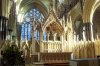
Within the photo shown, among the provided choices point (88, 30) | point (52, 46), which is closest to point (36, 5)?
point (88, 30)

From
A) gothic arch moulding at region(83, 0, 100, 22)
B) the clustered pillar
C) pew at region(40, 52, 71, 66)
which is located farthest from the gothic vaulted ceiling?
pew at region(40, 52, 71, 66)

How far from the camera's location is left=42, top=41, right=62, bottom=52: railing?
1033 centimetres

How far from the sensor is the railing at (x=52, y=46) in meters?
10.3

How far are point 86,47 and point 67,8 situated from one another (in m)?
9.79

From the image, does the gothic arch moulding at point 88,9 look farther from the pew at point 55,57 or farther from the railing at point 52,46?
the pew at point 55,57

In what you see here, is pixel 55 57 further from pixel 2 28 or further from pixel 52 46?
pixel 2 28

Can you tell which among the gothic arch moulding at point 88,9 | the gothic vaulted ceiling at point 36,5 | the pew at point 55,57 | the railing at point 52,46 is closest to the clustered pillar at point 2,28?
the railing at point 52,46

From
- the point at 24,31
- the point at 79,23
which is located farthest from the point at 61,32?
the point at 24,31

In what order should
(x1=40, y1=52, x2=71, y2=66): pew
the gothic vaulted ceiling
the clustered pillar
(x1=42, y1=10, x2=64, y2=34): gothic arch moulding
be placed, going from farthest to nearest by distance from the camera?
the gothic vaulted ceiling < the clustered pillar < (x1=42, y1=10, x2=64, y2=34): gothic arch moulding < (x1=40, y1=52, x2=71, y2=66): pew

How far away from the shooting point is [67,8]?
828 inches

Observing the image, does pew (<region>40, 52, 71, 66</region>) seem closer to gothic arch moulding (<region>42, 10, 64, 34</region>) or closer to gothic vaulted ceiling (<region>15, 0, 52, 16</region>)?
gothic arch moulding (<region>42, 10, 64, 34</region>)

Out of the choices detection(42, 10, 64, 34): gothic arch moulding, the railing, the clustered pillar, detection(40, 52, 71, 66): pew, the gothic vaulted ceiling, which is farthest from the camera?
the gothic vaulted ceiling

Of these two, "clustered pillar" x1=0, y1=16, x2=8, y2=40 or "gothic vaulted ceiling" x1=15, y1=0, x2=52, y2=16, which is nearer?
"clustered pillar" x1=0, y1=16, x2=8, y2=40

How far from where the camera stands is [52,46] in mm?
10461
